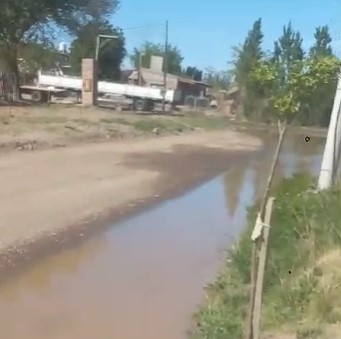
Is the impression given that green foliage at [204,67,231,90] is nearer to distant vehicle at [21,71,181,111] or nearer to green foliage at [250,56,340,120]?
distant vehicle at [21,71,181,111]

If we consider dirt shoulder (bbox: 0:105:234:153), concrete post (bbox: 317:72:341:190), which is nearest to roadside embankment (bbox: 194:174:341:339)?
concrete post (bbox: 317:72:341:190)

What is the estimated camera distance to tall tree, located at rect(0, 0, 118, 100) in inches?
1357

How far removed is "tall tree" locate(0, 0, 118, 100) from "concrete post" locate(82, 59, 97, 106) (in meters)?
2.29

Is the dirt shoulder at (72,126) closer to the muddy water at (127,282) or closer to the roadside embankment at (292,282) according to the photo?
the muddy water at (127,282)

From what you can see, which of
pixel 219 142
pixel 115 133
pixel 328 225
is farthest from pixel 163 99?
pixel 328 225

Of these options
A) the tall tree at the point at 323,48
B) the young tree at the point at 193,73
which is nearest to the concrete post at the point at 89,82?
the tall tree at the point at 323,48

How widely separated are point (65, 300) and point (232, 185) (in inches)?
487

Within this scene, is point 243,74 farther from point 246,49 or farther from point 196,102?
point 196,102

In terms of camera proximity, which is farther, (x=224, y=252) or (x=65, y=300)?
(x=224, y=252)

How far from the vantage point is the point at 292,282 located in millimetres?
7223

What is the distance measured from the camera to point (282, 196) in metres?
11.1

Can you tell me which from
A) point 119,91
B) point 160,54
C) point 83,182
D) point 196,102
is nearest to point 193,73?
point 160,54

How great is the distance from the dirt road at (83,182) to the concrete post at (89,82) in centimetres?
1120

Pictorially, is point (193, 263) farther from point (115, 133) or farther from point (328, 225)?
point (115, 133)
